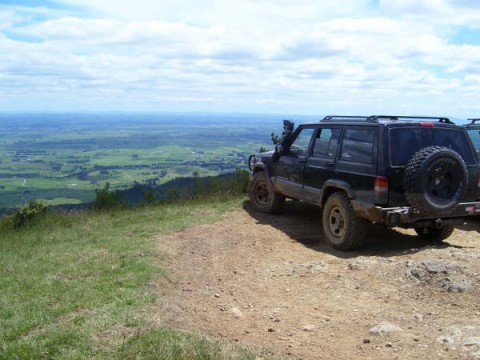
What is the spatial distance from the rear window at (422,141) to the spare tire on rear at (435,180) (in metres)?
0.19

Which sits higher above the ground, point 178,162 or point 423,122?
point 423,122

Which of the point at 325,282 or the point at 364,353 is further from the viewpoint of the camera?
the point at 325,282

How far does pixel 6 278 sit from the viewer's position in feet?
21.9

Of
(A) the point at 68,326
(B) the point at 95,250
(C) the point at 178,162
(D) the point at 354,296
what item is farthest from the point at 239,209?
(C) the point at 178,162

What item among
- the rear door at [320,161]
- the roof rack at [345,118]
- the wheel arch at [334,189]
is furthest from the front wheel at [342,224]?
the roof rack at [345,118]

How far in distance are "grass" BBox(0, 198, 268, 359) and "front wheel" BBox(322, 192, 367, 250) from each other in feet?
8.77

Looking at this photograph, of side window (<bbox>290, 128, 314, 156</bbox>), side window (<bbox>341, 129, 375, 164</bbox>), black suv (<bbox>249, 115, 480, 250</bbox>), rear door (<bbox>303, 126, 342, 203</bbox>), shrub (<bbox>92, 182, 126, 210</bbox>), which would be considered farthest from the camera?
shrub (<bbox>92, 182, 126, 210</bbox>)

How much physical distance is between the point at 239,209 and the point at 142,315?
6.24 metres

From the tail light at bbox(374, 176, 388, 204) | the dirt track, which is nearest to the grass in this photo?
the dirt track

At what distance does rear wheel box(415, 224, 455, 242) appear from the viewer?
793 centimetres

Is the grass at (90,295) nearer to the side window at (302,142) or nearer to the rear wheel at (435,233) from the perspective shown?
the side window at (302,142)

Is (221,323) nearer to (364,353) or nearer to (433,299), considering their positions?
(364,353)

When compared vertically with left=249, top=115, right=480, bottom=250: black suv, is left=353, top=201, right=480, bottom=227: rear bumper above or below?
below

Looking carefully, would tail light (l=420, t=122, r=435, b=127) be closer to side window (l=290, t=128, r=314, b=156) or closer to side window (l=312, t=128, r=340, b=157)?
side window (l=312, t=128, r=340, b=157)
